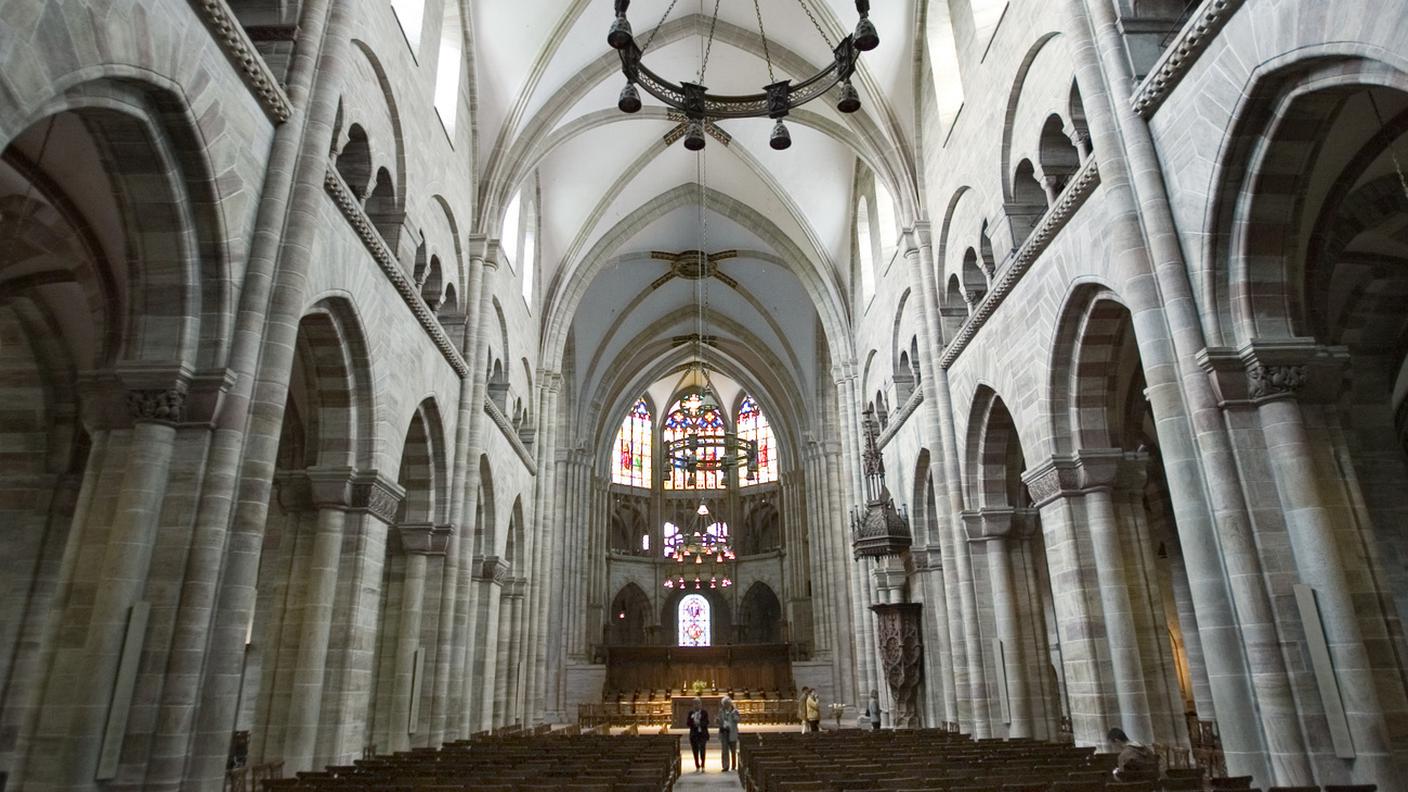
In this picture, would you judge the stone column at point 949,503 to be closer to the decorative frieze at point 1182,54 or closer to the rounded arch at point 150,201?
the decorative frieze at point 1182,54

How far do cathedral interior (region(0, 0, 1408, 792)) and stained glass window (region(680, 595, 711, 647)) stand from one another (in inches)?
881

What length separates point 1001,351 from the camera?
571 inches

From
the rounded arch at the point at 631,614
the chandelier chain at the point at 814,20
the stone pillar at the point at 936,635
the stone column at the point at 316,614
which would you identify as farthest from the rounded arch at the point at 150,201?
the rounded arch at the point at 631,614

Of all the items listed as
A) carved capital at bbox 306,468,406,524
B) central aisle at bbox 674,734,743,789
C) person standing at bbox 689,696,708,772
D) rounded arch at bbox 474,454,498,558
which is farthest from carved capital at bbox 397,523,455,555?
person standing at bbox 689,696,708,772

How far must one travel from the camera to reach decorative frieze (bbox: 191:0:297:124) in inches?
335

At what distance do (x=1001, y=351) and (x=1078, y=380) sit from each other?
2284 mm

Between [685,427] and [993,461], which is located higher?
[685,427]

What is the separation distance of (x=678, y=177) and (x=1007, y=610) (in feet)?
58.1

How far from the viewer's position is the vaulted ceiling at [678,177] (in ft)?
63.3

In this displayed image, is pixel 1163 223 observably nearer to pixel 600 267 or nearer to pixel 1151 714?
pixel 1151 714

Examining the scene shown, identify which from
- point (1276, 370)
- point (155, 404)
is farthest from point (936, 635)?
point (155, 404)

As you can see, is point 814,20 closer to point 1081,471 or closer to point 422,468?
point 1081,471

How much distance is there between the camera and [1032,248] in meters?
12.8

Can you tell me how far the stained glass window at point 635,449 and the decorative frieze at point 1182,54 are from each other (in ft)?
128
